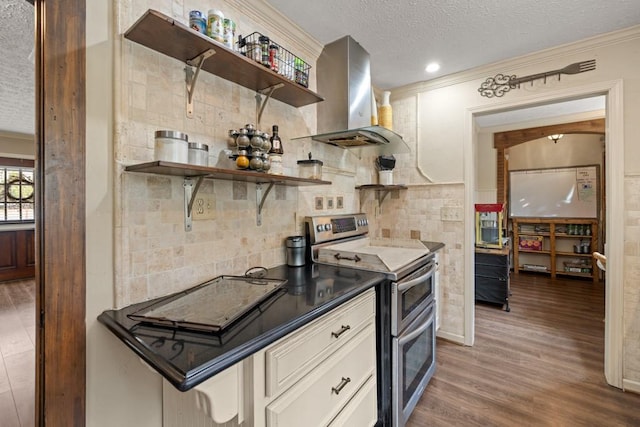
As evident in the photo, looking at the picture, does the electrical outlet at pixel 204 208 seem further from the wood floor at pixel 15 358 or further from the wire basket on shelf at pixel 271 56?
the wood floor at pixel 15 358

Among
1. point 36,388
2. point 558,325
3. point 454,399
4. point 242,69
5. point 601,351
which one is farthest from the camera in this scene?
point 558,325

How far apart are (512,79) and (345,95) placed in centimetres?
147

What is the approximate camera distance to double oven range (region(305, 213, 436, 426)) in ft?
4.81

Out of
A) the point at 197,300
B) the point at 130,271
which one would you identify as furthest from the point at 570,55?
the point at 130,271

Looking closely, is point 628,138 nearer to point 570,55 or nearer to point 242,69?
point 570,55

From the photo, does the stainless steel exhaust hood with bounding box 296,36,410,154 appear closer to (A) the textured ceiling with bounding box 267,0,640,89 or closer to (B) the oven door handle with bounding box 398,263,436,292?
(A) the textured ceiling with bounding box 267,0,640,89

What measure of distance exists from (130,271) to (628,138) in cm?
295

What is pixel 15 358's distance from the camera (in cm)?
145

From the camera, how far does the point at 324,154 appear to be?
212 centimetres

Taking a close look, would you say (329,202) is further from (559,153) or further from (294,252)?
(559,153)

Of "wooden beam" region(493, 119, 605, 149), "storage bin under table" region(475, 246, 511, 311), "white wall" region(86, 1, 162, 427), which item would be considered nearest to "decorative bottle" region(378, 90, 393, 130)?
"white wall" region(86, 1, 162, 427)

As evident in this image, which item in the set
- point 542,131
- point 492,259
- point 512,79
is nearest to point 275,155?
point 512,79

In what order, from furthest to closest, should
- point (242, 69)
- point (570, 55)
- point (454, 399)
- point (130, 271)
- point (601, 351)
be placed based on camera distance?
point (601, 351) → point (570, 55) → point (454, 399) → point (242, 69) → point (130, 271)

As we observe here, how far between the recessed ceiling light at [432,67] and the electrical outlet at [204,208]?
6.82ft
